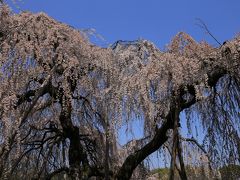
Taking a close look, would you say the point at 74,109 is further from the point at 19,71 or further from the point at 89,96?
the point at 19,71

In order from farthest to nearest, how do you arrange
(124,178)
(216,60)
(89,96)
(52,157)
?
1. (52,157)
2. (89,96)
3. (124,178)
4. (216,60)

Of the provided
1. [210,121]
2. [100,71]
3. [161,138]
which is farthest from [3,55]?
[210,121]

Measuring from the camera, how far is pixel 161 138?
6.98 metres

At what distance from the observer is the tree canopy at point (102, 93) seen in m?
6.27

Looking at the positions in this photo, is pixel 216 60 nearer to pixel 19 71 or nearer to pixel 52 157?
pixel 19 71

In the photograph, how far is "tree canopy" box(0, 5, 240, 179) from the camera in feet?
20.6

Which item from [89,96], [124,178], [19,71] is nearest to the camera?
[19,71]

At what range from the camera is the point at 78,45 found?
7.86 m

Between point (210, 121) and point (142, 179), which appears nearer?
point (210, 121)

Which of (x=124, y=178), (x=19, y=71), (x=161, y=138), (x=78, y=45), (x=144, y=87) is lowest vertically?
(x=124, y=178)

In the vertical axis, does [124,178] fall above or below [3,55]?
below

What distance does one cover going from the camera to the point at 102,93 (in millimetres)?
7574

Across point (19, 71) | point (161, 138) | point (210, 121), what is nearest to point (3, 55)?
point (19, 71)

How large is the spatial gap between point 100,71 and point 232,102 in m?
2.89
